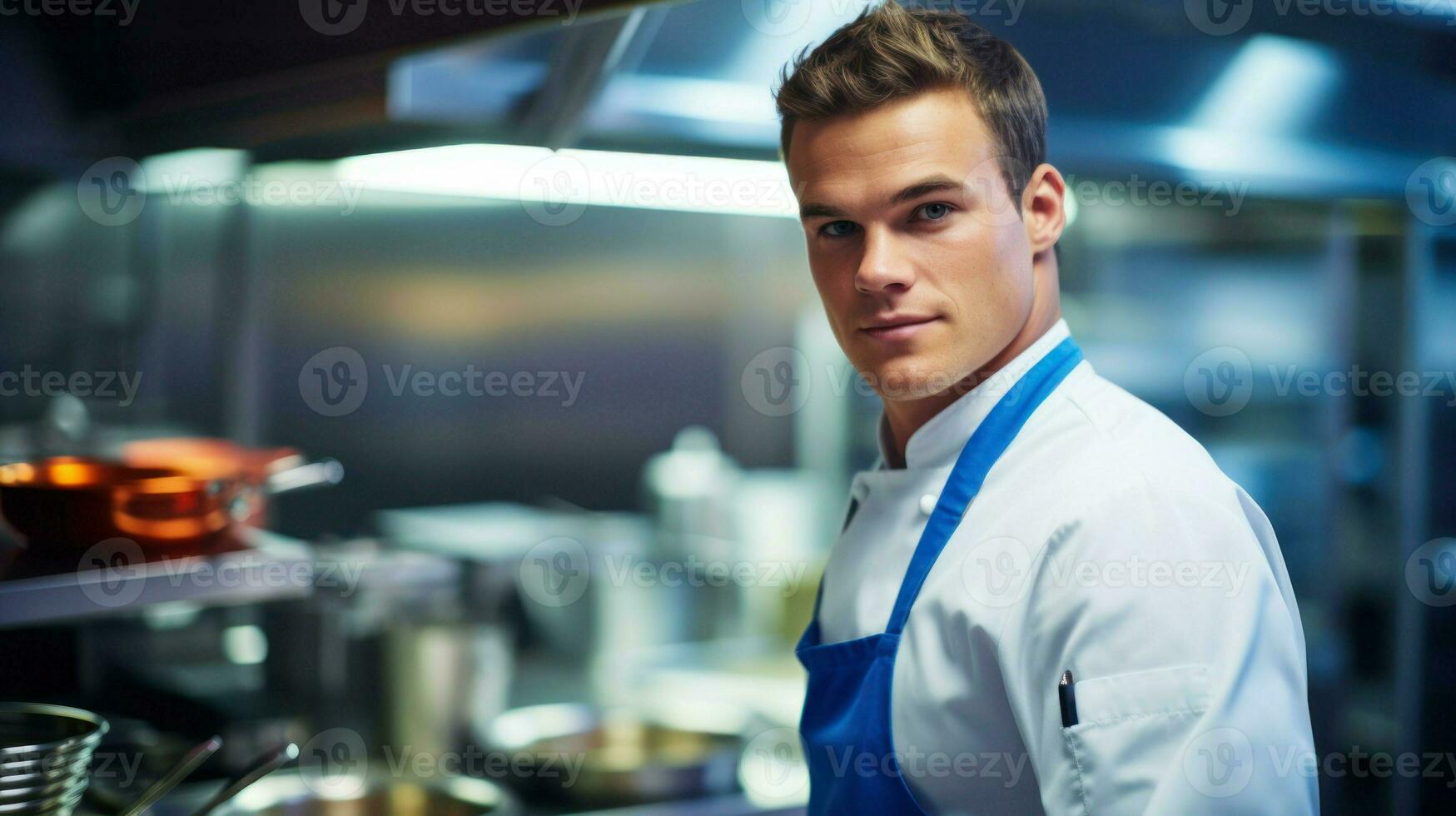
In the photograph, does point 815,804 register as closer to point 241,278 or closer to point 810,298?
point 241,278

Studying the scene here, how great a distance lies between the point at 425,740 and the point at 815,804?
666 mm

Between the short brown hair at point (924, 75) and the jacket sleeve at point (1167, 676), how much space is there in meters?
0.35

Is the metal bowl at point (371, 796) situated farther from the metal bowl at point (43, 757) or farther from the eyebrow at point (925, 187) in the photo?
the eyebrow at point (925, 187)

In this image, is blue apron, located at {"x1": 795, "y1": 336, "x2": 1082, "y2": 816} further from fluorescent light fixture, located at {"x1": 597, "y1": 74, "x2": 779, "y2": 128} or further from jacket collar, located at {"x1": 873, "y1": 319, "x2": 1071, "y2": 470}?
fluorescent light fixture, located at {"x1": 597, "y1": 74, "x2": 779, "y2": 128}

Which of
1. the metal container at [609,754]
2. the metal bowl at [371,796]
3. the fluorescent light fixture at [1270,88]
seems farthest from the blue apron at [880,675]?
the fluorescent light fixture at [1270,88]

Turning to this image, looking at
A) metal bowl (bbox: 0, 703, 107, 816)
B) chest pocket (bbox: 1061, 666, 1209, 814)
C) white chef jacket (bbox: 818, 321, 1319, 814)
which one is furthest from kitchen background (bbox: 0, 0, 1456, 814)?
chest pocket (bbox: 1061, 666, 1209, 814)

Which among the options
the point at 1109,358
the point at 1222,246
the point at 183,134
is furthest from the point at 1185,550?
the point at 1222,246

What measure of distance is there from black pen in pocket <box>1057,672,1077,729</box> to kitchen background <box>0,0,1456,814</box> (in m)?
0.59

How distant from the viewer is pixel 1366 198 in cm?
222

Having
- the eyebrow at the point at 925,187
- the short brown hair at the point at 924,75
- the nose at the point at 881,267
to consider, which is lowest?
the nose at the point at 881,267

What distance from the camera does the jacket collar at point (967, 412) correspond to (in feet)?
3.19

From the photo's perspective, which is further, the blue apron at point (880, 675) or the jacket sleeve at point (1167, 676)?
the blue apron at point (880, 675)

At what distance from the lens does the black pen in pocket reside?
0.73m

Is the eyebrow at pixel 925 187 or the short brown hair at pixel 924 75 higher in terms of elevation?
the short brown hair at pixel 924 75
